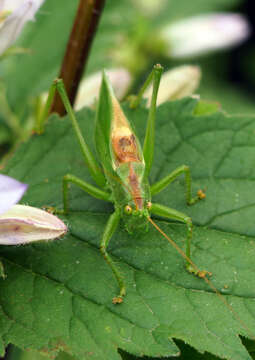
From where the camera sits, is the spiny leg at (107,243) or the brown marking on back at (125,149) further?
the brown marking on back at (125,149)

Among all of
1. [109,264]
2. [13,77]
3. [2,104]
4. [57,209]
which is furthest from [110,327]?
[13,77]

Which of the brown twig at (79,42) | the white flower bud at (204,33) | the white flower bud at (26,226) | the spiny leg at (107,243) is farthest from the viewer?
the white flower bud at (204,33)

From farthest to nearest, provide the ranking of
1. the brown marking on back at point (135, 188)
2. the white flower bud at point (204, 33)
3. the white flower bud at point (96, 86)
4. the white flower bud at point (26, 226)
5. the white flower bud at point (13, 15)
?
the white flower bud at point (204, 33), the white flower bud at point (96, 86), the brown marking on back at point (135, 188), the white flower bud at point (13, 15), the white flower bud at point (26, 226)

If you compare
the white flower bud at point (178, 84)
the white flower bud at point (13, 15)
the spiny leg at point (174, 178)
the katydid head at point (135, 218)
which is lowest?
the katydid head at point (135, 218)

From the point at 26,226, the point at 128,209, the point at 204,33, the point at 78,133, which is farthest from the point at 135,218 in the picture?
the point at 204,33

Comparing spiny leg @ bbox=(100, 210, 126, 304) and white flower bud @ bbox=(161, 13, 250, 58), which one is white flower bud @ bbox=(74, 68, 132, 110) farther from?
white flower bud @ bbox=(161, 13, 250, 58)

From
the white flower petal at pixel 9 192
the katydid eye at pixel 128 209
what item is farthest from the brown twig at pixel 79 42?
the white flower petal at pixel 9 192

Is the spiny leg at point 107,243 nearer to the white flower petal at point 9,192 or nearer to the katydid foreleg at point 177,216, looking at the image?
the katydid foreleg at point 177,216

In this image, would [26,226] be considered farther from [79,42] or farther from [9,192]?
[79,42]

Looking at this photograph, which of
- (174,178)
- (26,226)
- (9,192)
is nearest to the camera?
(9,192)
